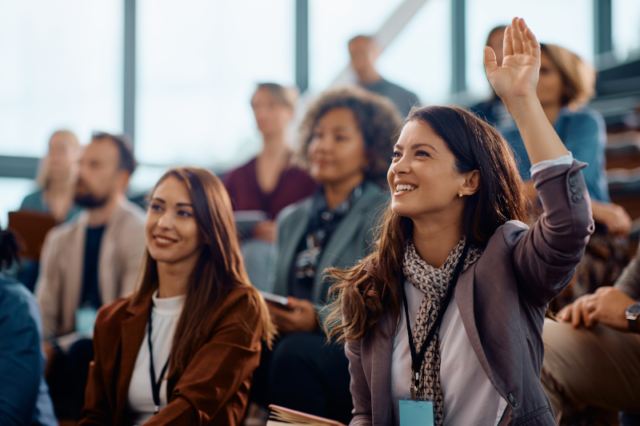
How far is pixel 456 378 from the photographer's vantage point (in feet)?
3.99

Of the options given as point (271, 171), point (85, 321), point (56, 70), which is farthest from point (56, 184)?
point (85, 321)

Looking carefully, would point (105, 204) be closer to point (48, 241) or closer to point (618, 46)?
point (48, 241)

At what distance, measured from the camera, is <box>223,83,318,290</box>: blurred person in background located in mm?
3148

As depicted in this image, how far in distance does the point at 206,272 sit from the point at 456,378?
0.84 m

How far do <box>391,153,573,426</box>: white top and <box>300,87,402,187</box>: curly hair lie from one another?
3.81 feet

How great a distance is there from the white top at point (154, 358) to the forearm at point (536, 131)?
1.12m

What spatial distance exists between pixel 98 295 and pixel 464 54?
5.04 metres

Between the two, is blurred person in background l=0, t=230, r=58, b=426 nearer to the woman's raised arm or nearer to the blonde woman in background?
the woman's raised arm

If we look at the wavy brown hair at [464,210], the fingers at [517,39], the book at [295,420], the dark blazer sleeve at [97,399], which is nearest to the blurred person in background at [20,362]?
the dark blazer sleeve at [97,399]

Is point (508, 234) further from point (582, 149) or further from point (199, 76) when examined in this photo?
point (199, 76)

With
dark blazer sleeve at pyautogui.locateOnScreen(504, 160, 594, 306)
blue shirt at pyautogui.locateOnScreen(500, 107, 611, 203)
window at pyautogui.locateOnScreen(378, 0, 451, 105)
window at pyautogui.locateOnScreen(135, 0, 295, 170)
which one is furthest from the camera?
window at pyautogui.locateOnScreen(378, 0, 451, 105)

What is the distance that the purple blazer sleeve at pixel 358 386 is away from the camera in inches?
52.8

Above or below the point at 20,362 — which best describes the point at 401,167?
above

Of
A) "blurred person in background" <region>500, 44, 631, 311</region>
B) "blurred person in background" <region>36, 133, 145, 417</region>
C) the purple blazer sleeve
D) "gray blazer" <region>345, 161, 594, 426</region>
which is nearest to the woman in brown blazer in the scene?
the purple blazer sleeve
